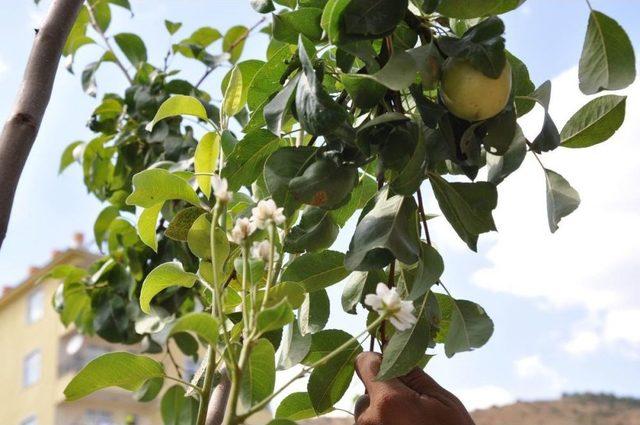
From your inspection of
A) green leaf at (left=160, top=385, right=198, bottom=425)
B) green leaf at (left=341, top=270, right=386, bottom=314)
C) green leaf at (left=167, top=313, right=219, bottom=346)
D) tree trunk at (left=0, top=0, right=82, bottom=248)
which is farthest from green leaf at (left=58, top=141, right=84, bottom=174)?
green leaf at (left=167, top=313, right=219, bottom=346)

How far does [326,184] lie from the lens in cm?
48

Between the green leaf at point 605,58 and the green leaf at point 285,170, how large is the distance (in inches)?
6.6

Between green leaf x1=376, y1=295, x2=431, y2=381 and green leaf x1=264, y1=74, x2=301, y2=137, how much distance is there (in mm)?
139

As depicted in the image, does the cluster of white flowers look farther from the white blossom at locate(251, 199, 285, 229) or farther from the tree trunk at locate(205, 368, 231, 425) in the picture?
the tree trunk at locate(205, 368, 231, 425)

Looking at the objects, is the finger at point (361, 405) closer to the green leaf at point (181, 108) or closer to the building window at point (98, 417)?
the green leaf at point (181, 108)

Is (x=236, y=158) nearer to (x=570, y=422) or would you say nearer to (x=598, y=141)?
(x=598, y=141)

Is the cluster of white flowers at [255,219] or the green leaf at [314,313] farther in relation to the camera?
the green leaf at [314,313]

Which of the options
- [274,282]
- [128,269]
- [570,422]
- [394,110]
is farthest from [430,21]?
[570,422]

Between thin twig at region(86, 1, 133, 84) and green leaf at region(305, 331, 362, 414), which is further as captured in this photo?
thin twig at region(86, 1, 133, 84)

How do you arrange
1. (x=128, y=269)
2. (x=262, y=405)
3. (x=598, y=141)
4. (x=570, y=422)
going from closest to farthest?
(x=262, y=405) → (x=598, y=141) → (x=128, y=269) → (x=570, y=422)

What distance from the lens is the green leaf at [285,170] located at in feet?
1.66

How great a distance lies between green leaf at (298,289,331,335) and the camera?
573mm

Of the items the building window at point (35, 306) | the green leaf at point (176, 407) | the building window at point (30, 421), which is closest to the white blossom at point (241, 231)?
the green leaf at point (176, 407)

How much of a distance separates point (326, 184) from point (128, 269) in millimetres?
889
